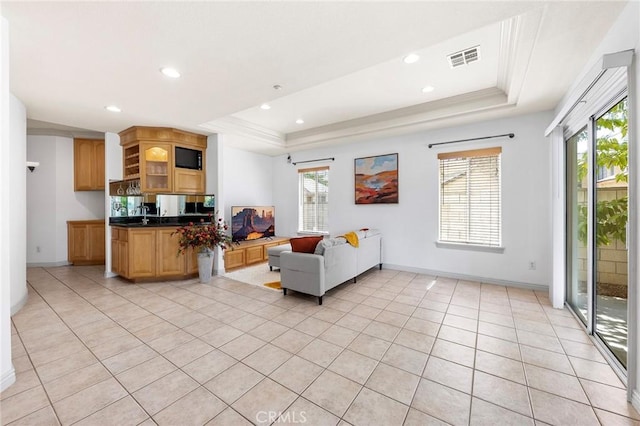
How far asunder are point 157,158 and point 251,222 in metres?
2.15

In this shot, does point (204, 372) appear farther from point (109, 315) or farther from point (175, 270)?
point (175, 270)

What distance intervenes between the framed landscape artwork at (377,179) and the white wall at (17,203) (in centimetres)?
500

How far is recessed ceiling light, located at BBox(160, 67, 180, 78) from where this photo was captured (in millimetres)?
2527

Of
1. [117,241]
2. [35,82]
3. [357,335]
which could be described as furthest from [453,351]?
[117,241]

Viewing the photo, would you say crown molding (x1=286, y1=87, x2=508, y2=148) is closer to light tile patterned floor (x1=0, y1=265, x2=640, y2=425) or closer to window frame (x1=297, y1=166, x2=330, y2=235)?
window frame (x1=297, y1=166, x2=330, y2=235)

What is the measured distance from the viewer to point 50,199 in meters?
5.52

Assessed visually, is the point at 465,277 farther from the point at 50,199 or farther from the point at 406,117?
the point at 50,199

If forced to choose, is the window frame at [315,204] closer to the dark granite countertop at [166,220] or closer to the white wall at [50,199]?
the dark granite countertop at [166,220]

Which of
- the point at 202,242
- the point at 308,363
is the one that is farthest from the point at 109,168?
the point at 308,363

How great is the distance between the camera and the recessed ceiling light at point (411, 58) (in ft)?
8.88

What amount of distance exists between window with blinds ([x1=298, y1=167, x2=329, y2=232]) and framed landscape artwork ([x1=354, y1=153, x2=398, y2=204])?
857 mm

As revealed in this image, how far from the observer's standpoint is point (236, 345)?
2.41 meters

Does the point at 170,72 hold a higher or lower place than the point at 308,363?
higher

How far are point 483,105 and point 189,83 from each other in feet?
12.6
